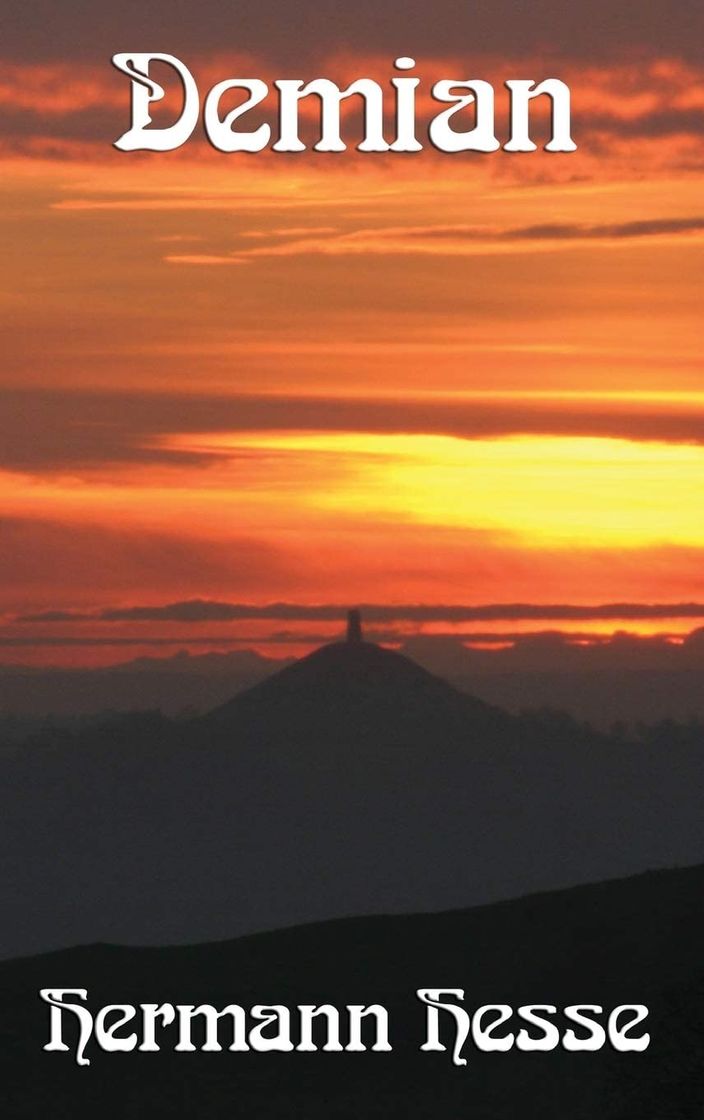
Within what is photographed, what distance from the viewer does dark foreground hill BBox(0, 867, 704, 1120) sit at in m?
82.2

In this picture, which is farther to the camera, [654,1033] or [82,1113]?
[82,1113]

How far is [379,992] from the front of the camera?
9469cm

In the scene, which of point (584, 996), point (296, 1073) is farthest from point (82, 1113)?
point (584, 996)

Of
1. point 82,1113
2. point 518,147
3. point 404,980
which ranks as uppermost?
point 518,147

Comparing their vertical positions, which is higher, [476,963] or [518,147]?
[518,147]

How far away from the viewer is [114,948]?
4210 inches

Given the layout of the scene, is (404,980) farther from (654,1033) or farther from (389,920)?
(654,1033)

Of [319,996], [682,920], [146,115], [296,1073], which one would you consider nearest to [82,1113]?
[296,1073]

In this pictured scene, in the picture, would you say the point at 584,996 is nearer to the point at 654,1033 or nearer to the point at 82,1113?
the point at 82,1113

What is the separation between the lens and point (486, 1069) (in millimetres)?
84125

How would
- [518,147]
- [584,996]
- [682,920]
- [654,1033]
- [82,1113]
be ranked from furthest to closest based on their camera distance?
[682,920] → [584,996] → [82,1113] → [654,1033] → [518,147]

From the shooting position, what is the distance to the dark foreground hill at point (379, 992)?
270 feet

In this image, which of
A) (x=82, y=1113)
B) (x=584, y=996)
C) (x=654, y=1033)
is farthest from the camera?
(x=584, y=996)

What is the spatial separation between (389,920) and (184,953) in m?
9.90
